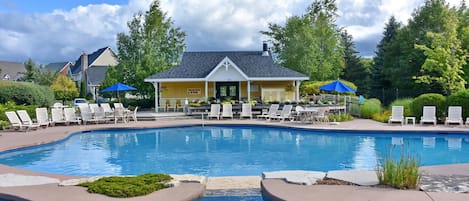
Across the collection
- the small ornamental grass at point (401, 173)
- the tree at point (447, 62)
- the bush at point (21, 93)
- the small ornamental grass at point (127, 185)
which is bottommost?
the small ornamental grass at point (127, 185)

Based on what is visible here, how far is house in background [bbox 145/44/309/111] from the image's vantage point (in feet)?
85.8

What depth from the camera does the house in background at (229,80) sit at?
26156 millimetres

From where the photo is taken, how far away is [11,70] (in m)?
60.5

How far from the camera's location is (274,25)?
4259cm

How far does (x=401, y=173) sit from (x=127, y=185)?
427 centimetres

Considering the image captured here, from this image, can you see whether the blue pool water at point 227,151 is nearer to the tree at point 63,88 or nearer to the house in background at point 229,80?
the house in background at point 229,80

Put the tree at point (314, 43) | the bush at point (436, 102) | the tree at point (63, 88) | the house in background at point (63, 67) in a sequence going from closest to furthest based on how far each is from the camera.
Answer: the bush at point (436, 102)
the tree at point (314, 43)
the tree at point (63, 88)
the house in background at point (63, 67)

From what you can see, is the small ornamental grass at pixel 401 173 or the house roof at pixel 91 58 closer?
the small ornamental grass at pixel 401 173

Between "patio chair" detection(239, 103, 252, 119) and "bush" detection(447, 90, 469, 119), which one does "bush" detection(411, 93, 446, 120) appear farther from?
"patio chair" detection(239, 103, 252, 119)

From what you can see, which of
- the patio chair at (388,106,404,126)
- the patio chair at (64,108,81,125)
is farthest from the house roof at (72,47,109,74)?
the patio chair at (388,106,404,126)

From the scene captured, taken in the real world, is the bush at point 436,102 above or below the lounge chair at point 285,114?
above

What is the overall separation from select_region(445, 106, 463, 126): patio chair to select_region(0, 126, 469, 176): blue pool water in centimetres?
175

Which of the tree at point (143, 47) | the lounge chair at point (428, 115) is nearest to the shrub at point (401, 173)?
the lounge chair at point (428, 115)

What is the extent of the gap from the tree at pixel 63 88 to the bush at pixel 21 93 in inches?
580
